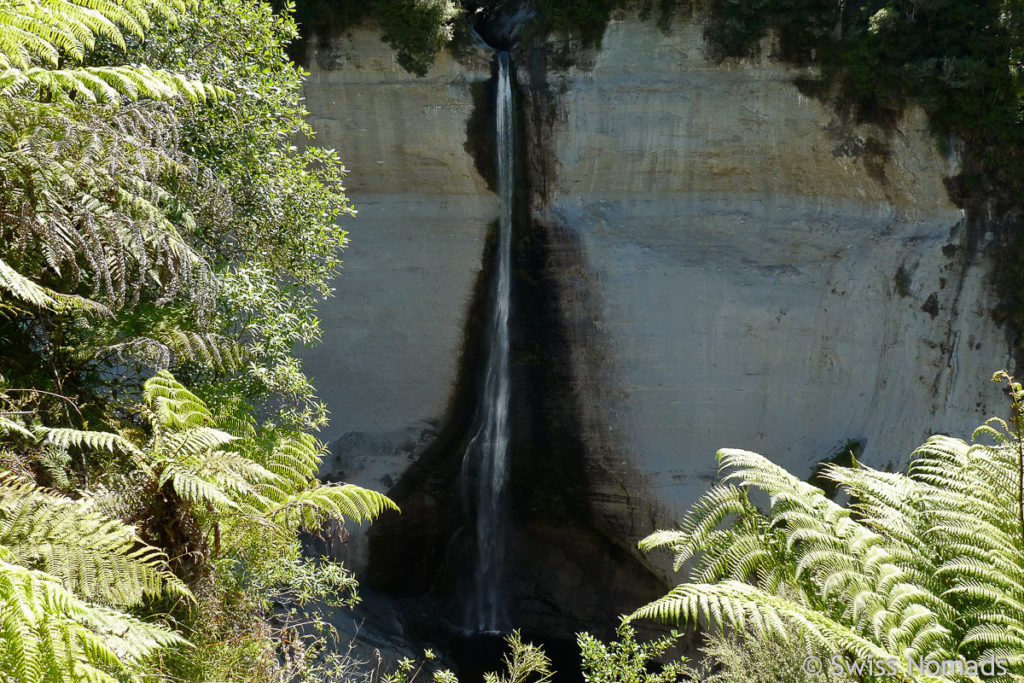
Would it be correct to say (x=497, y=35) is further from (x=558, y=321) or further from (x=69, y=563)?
(x=69, y=563)

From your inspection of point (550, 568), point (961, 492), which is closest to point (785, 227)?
point (550, 568)

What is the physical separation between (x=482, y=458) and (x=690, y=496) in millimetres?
3300

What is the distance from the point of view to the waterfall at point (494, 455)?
13008mm

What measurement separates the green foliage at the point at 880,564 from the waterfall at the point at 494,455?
8660 mm

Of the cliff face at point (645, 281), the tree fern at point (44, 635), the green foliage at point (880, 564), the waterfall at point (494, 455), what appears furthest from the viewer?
the waterfall at point (494, 455)

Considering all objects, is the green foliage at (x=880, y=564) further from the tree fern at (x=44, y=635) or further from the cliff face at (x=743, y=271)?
the cliff face at (x=743, y=271)

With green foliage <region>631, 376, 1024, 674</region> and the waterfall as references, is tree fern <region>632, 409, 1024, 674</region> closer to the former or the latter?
green foliage <region>631, 376, 1024, 674</region>

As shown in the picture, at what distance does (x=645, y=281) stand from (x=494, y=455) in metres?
3.66

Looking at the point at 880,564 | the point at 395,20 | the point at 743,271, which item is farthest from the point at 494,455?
→ the point at 880,564

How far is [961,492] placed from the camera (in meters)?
4.25

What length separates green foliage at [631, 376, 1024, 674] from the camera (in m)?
3.30

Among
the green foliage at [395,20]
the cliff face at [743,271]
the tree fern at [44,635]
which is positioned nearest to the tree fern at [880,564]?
the tree fern at [44,635]

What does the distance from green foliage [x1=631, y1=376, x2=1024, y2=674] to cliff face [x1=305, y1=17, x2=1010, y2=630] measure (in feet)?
26.0

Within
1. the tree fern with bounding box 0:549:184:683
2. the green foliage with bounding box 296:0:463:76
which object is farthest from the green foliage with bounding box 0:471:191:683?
the green foliage with bounding box 296:0:463:76
